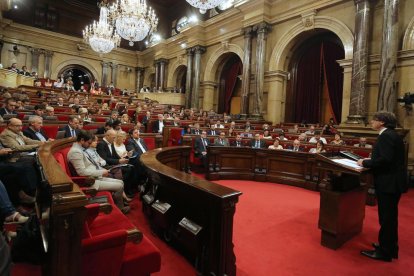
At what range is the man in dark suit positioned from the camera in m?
2.27

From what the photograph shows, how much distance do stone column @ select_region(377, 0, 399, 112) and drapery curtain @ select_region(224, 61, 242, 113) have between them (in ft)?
23.2

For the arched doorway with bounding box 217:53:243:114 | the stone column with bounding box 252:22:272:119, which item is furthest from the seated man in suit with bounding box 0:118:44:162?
the arched doorway with bounding box 217:53:243:114

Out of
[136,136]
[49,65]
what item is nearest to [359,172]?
[136,136]

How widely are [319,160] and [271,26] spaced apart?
363 inches

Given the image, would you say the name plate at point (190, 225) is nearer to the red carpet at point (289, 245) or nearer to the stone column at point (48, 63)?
the red carpet at point (289, 245)

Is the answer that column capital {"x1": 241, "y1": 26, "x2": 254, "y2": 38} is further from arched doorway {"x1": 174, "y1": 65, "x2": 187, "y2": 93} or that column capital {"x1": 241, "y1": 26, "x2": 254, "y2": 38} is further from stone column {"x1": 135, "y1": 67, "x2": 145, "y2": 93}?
stone column {"x1": 135, "y1": 67, "x2": 145, "y2": 93}

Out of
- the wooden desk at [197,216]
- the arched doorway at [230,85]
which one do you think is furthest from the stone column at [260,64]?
the wooden desk at [197,216]

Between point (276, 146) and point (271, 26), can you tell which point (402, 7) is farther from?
point (276, 146)

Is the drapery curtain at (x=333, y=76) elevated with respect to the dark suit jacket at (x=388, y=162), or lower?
elevated

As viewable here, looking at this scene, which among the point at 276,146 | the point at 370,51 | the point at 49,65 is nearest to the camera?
the point at 276,146

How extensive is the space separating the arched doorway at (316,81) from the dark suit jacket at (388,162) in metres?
7.93

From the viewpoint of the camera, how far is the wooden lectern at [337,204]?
2559mm

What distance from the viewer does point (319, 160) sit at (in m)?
2.58

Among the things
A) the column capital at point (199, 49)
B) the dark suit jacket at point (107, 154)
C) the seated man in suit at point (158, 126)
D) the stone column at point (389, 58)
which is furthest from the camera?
the column capital at point (199, 49)
